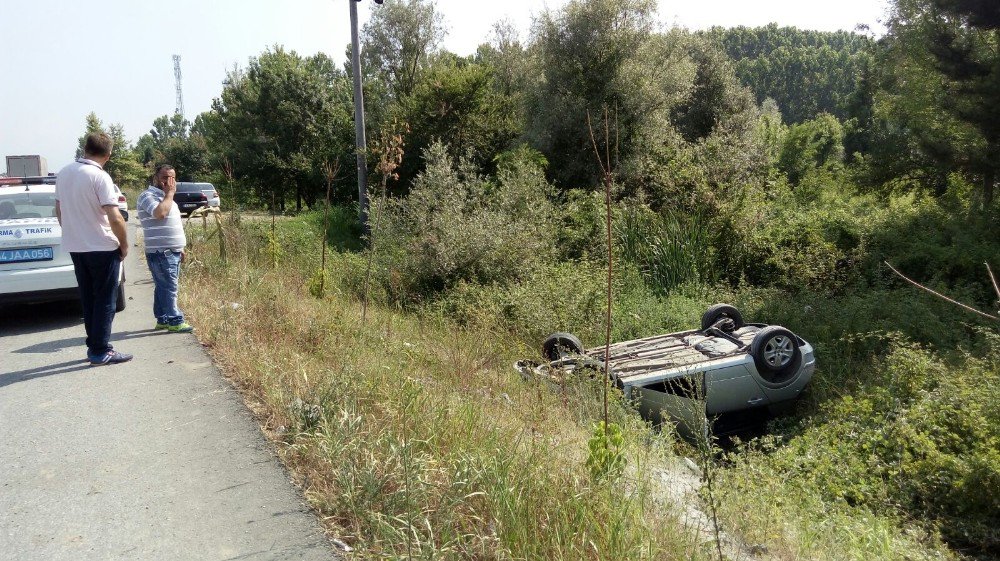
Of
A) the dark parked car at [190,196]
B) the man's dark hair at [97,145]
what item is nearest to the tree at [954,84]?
the man's dark hair at [97,145]

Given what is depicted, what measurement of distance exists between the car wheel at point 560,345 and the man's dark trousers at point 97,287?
4675mm

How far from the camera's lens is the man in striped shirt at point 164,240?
23.4 feet

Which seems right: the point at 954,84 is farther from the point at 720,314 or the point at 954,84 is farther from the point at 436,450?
the point at 436,450

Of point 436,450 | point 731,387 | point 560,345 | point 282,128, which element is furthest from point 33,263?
point 282,128

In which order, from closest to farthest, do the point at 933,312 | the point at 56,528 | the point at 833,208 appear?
the point at 56,528 → the point at 933,312 → the point at 833,208

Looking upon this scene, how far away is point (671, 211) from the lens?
1523cm

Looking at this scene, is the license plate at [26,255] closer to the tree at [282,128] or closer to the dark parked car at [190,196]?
the dark parked car at [190,196]

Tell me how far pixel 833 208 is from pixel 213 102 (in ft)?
126

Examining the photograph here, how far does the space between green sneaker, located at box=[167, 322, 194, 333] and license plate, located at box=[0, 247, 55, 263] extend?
6.05ft

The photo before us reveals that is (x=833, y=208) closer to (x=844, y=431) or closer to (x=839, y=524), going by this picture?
(x=844, y=431)

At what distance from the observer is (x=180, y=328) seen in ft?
23.8

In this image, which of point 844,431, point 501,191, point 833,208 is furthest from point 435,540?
point 833,208

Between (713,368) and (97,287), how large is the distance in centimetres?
625

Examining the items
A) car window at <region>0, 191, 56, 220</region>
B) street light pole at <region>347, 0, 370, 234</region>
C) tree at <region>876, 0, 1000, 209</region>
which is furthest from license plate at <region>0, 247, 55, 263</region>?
tree at <region>876, 0, 1000, 209</region>
